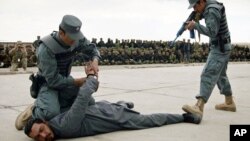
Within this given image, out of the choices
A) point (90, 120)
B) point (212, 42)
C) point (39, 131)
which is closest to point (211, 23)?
point (212, 42)

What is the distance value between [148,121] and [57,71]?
981mm

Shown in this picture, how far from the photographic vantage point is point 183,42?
21797mm

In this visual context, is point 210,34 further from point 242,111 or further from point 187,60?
point 187,60

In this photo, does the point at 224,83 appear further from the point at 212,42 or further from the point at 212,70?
the point at 212,42

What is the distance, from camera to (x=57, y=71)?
335 centimetres

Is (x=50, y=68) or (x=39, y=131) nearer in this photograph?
(x=39, y=131)

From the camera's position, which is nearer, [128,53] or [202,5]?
[202,5]

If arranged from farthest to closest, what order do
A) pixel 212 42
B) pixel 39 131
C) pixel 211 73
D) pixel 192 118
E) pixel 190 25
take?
pixel 212 42 < pixel 211 73 < pixel 190 25 < pixel 192 118 < pixel 39 131

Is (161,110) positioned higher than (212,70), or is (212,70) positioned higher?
(212,70)

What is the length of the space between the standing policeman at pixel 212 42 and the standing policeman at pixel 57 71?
122 cm

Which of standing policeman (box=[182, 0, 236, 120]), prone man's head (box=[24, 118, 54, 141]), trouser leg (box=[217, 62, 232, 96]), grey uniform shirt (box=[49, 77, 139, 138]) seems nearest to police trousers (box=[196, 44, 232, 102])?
standing policeman (box=[182, 0, 236, 120])

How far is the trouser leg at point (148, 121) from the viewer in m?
3.50

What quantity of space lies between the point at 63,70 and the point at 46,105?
0.42 metres

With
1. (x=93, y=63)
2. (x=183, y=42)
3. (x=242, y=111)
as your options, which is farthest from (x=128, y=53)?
(x=93, y=63)
